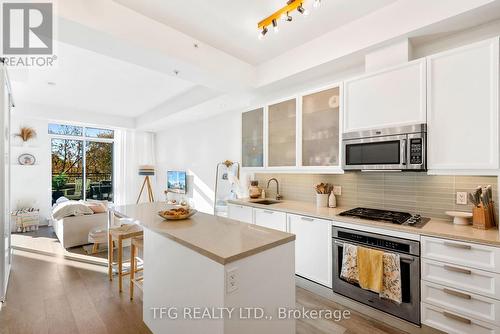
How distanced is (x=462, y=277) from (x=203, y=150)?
470cm

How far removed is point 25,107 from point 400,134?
6.82 meters

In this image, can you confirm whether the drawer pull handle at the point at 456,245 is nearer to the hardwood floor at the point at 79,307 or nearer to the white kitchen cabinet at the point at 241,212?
the hardwood floor at the point at 79,307

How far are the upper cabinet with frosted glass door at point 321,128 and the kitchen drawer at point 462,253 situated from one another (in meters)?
1.11

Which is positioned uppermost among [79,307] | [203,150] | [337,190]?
[203,150]

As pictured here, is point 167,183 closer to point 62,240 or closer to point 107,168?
point 107,168

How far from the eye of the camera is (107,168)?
23.1 feet

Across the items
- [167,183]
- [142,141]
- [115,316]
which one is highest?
[142,141]

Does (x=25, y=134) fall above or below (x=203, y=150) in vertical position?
above

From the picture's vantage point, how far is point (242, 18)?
2.36 metres

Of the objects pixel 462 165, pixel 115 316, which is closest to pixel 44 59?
pixel 115 316

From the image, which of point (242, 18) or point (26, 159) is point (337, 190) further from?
point (26, 159)

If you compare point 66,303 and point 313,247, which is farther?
point 313,247

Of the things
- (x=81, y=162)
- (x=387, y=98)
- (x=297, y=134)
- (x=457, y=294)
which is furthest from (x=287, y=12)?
(x=81, y=162)

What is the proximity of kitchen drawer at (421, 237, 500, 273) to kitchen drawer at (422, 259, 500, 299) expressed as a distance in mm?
37
